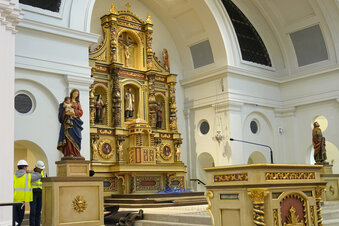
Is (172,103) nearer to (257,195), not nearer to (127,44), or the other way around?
(127,44)

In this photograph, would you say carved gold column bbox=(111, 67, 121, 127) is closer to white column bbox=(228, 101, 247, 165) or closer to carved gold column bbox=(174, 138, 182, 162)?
carved gold column bbox=(174, 138, 182, 162)

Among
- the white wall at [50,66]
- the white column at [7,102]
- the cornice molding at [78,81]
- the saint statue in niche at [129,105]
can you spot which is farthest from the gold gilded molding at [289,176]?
the saint statue in niche at [129,105]

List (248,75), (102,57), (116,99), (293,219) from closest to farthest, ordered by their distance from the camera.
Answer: (293,219), (116,99), (102,57), (248,75)

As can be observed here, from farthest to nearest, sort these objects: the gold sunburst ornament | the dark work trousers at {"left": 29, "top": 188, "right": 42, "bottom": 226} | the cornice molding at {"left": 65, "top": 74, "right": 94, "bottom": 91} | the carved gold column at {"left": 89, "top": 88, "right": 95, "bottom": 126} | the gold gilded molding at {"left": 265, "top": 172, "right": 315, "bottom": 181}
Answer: the carved gold column at {"left": 89, "top": 88, "right": 95, "bottom": 126} < the cornice molding at {"left": 65, "top": 74, "right": 94, "bottom": 91} < the gold sunburst ornament < the dark work trousers at {"left": 29, "top": 188, "right": 42, "bottom": 226} < the gold gilded molding at {"left": 265, "top": 172, "right": 315, "bottom": 181}

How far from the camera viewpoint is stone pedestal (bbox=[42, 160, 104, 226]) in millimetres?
9281

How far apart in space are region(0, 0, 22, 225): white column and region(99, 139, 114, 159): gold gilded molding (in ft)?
22.6

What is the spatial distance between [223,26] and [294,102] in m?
5.08

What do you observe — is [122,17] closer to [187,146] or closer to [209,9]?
[209,9]

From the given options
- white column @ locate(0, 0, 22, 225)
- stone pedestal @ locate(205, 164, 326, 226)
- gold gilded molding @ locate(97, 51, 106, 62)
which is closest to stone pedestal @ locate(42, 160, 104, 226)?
white column @ locate(0, 0, 22, 225)

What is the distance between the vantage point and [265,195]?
5.44 m

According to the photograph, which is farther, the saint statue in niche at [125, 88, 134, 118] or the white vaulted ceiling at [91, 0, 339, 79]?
the white vaulted ceiling at [91, 0, 339, 79]

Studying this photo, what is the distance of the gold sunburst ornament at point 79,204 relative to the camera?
31.3ft

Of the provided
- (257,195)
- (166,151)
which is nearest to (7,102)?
(257,195)

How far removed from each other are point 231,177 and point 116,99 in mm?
11671
